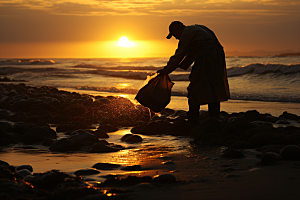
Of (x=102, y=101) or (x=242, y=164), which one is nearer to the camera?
(x=242, y=164)

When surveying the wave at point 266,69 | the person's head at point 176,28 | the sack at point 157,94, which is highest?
the person's head at point 176,28

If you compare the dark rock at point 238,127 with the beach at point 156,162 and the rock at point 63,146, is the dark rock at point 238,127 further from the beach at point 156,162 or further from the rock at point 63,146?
the rock at point 63,146

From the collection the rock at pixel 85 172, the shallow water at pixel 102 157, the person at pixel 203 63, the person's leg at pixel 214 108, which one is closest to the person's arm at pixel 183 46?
the person at pixel 203 63

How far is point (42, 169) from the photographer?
343 centimetres

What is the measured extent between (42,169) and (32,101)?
555cm

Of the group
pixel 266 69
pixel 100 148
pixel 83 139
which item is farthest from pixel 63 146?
pixel 266 69

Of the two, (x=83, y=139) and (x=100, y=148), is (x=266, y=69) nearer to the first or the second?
(x=83, y=139)

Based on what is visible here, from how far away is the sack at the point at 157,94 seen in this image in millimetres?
5352

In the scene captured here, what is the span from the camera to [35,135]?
16.4ft

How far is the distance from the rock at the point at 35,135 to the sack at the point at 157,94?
150cm

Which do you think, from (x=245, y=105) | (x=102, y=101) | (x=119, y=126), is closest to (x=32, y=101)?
(x=102, y=101)

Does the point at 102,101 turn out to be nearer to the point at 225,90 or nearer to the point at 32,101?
the point at 32,101

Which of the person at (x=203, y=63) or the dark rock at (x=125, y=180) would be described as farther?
the person at (x=203, y=63)

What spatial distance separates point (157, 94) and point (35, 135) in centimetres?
189
